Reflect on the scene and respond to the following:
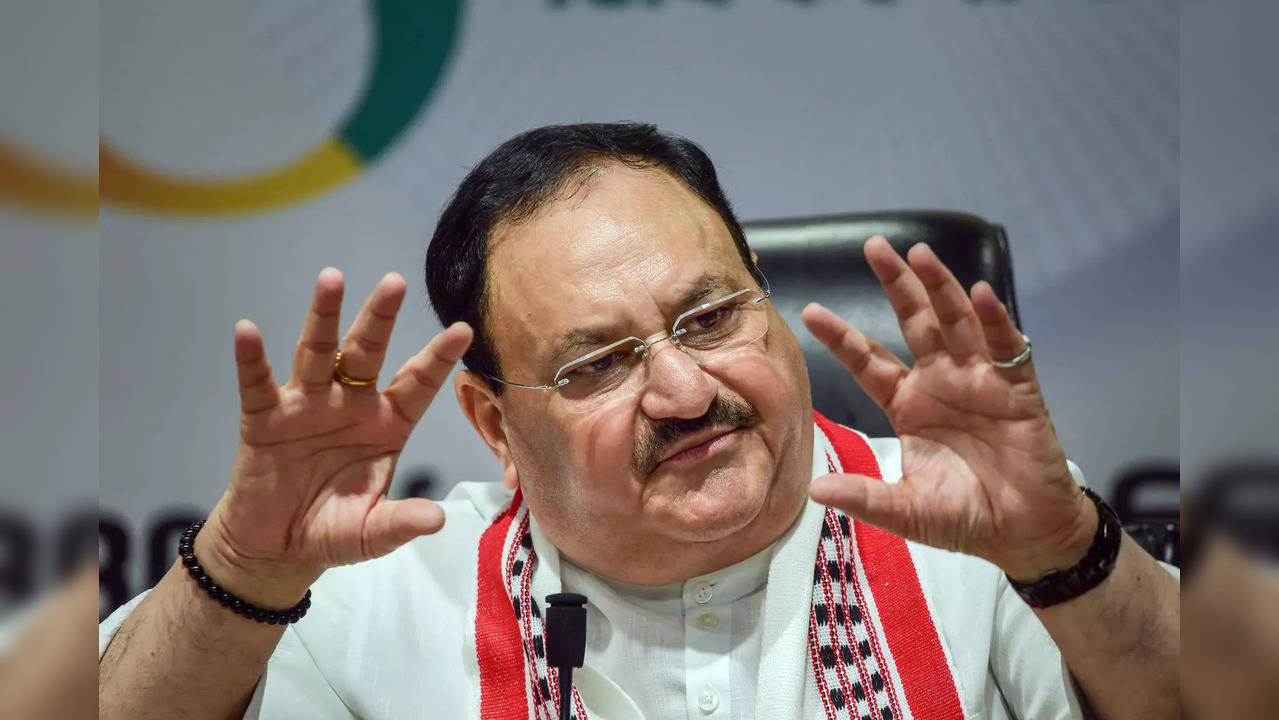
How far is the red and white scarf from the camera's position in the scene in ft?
5.00

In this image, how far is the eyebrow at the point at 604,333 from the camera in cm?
158

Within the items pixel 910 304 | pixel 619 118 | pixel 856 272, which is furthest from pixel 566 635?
pixel 619 118

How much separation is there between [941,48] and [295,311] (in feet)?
5.33

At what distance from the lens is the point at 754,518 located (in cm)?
158

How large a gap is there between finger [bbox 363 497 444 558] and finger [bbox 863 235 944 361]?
24.5 inches

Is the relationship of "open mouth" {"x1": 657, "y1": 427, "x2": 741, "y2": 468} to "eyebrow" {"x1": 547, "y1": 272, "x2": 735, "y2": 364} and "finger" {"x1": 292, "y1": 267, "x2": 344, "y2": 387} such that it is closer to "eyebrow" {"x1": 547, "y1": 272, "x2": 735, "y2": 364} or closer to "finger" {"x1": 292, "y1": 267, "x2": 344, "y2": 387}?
"eyebrow" {"x1": 547, "y1": 272, "x2": 735, "y2": 364}

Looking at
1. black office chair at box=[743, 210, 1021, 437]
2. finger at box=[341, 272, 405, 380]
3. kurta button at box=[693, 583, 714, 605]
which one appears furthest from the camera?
black office chair at box=[743, 210, 1021, 437]

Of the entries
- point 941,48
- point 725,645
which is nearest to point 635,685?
point 725,645

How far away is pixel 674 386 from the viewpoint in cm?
152

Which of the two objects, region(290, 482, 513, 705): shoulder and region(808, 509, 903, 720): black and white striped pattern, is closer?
region(808, 509, 903, 720): black and white striped pattern

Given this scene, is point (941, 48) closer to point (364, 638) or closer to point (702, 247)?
point (702, 247)

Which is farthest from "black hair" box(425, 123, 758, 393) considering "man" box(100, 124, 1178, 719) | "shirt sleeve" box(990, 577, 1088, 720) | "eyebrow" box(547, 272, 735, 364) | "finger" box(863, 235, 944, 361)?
"shirt sleeve" box(990, 577, 1088, 720)

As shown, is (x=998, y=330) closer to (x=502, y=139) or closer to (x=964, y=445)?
(x=964, y=445)

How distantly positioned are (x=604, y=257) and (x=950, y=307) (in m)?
0.56
